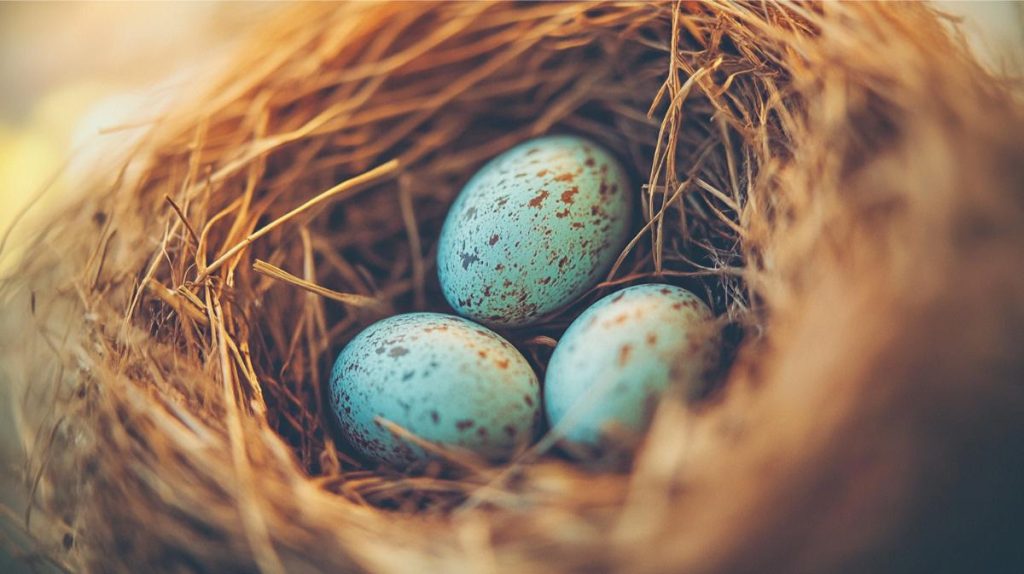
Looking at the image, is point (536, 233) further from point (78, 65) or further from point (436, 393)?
point (78, 65)

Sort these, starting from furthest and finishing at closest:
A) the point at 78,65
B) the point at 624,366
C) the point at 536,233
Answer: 1. the point at 78,65
2. the point at 536,233
3. the point at 624,366

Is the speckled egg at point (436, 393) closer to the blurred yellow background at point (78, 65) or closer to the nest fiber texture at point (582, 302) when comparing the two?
the nest fiber texture at point (582, 302)

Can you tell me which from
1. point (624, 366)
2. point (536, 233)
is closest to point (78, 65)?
point (536, 233)

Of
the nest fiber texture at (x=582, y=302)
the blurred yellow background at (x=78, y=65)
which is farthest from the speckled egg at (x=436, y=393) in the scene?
the blurred yellow background at (x=78, y=65)

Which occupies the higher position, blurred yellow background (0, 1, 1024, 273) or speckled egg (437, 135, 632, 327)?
blurred yellow background (0, 1, 1024, 273)

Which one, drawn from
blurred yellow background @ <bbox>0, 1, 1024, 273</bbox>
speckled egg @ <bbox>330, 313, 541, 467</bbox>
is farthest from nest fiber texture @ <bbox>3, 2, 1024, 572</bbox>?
blurred yellow background @ <bbox>0, 1, 1024, 273</bbox>

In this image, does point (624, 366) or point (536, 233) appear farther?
point (536, 233)

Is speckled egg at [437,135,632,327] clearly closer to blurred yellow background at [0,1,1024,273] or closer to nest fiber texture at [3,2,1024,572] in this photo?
nest fiber texture at [3,2,1024,572]
